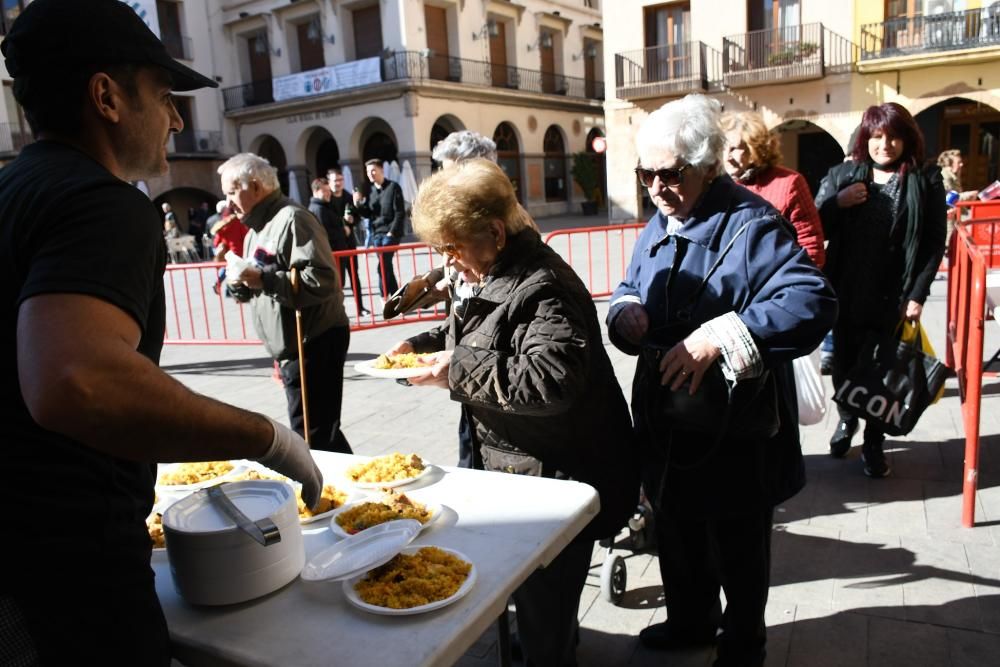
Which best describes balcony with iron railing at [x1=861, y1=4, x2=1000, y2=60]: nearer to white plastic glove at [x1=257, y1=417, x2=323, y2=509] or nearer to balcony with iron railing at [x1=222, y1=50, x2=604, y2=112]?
balcony with iron railing at [x1=222, y1=50, x2=604, y2=112]

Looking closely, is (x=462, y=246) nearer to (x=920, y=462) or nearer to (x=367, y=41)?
(x=920, y=462)

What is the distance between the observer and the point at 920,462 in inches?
164

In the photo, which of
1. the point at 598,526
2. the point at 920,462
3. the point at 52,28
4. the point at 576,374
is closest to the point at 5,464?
the point at 52,28

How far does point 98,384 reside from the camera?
1.04m

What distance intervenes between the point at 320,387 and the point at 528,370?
2.24 m

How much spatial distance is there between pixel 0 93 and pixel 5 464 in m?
32.2

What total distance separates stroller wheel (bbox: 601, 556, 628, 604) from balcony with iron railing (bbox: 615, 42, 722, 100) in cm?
2186

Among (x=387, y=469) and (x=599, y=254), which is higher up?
(x=387, y=469)

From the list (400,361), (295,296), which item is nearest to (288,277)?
(295,296)

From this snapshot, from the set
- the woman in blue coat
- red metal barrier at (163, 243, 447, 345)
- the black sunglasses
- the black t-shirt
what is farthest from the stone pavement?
red metal barrier at (163, 243, 447, 345)

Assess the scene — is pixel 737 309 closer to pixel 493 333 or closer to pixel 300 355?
pixel 493 333

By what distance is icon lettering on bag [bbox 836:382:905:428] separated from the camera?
3.66 meters

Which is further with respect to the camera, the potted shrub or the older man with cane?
the potted shrub

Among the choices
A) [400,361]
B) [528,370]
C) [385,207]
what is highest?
[385,207]
